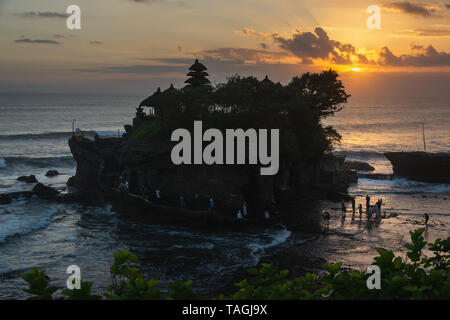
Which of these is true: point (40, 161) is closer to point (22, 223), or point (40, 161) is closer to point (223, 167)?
point (22, 223)

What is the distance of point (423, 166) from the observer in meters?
58.9

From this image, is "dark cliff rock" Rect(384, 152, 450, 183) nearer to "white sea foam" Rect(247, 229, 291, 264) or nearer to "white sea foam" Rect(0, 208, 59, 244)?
"white sea foam" Rect(247, 229, 291, 264)

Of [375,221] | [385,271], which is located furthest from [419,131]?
[385,271]

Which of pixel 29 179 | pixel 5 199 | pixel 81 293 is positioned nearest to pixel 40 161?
pixel 29 179

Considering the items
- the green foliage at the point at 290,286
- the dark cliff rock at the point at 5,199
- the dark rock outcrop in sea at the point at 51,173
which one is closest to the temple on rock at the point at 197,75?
the dark cliff rock at the point at 5,199

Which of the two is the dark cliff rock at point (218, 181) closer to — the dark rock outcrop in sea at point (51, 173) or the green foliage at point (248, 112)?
the green foliage at point (248, 112)

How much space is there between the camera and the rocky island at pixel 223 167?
38.3 m

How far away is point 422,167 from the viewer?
5909cm

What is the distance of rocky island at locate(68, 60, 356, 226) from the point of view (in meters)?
38.3

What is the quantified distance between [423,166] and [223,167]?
31.1 m

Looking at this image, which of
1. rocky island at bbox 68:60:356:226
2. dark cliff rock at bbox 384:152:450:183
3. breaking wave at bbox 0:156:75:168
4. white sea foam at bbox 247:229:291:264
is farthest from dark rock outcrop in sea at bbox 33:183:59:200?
dark cliff rock at bbox 384:152:450:183
